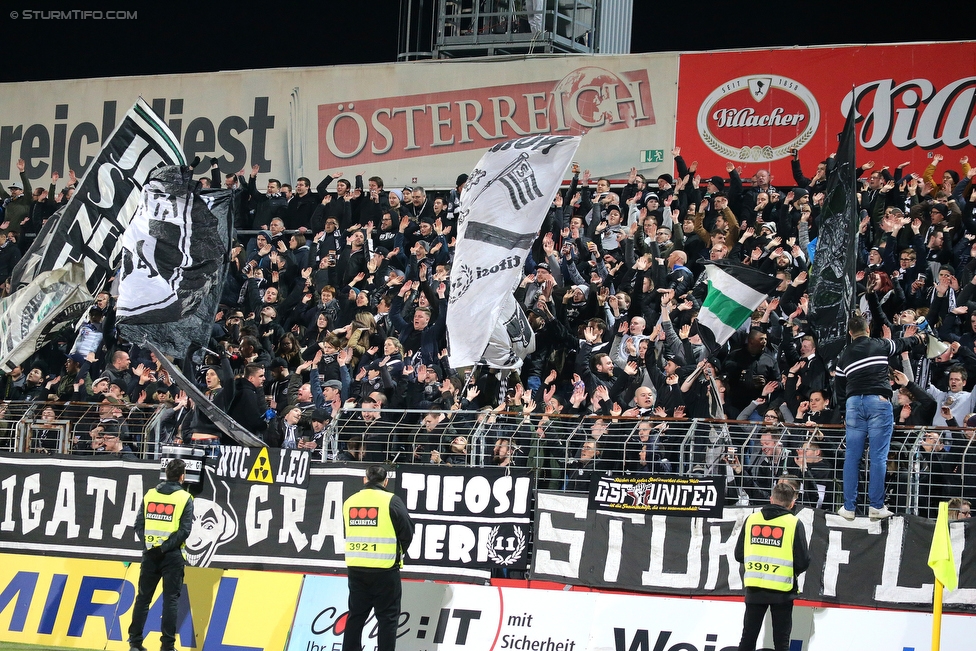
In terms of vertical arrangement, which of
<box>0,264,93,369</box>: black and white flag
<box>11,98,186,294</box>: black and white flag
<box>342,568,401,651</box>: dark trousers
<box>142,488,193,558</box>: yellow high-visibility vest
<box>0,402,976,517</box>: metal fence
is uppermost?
<box>11,98,186,294</box>: black and white flag

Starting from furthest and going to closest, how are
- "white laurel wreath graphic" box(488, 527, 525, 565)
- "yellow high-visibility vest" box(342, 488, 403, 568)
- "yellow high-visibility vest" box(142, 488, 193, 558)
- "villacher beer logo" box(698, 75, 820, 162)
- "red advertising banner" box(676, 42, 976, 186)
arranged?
"villacher beer logo" box(698, 75, 820, 162), "red advertising banner" box(676, 42, 976, 186), "white laurel wreath graphic" box(488, 527, 525, 565), "yellow high-visibility vest" box(142, 488, 193, 558), "yellow high-visibility vest" box(342, 488, 403, 568)

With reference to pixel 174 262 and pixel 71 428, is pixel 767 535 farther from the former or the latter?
pixel 71 428

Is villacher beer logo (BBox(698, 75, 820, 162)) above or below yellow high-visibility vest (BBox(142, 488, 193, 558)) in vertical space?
above

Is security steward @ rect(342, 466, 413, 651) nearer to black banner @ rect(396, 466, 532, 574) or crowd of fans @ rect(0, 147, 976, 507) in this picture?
black banner @ rect(396, 466, 532, 574)

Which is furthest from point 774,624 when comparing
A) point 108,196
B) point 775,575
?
point 108,196

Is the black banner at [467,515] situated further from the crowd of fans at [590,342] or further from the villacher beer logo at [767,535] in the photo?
the villacher beer logo at [767,535]

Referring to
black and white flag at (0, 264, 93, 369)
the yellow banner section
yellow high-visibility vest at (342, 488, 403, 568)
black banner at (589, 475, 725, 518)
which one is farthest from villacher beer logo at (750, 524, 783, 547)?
black and white flag at (0, 264, 93, 369)

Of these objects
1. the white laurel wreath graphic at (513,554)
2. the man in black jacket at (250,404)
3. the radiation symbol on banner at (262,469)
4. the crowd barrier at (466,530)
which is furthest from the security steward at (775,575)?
the man in black jacket at (250,404)

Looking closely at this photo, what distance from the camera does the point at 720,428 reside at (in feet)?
43.5

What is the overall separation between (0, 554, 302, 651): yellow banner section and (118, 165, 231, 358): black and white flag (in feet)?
9.33

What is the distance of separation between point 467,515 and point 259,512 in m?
2.38

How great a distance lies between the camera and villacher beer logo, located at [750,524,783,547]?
1091 centimetres

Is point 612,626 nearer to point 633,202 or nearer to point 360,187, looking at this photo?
point 633,202

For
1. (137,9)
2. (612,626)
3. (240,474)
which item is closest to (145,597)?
(240,474)
